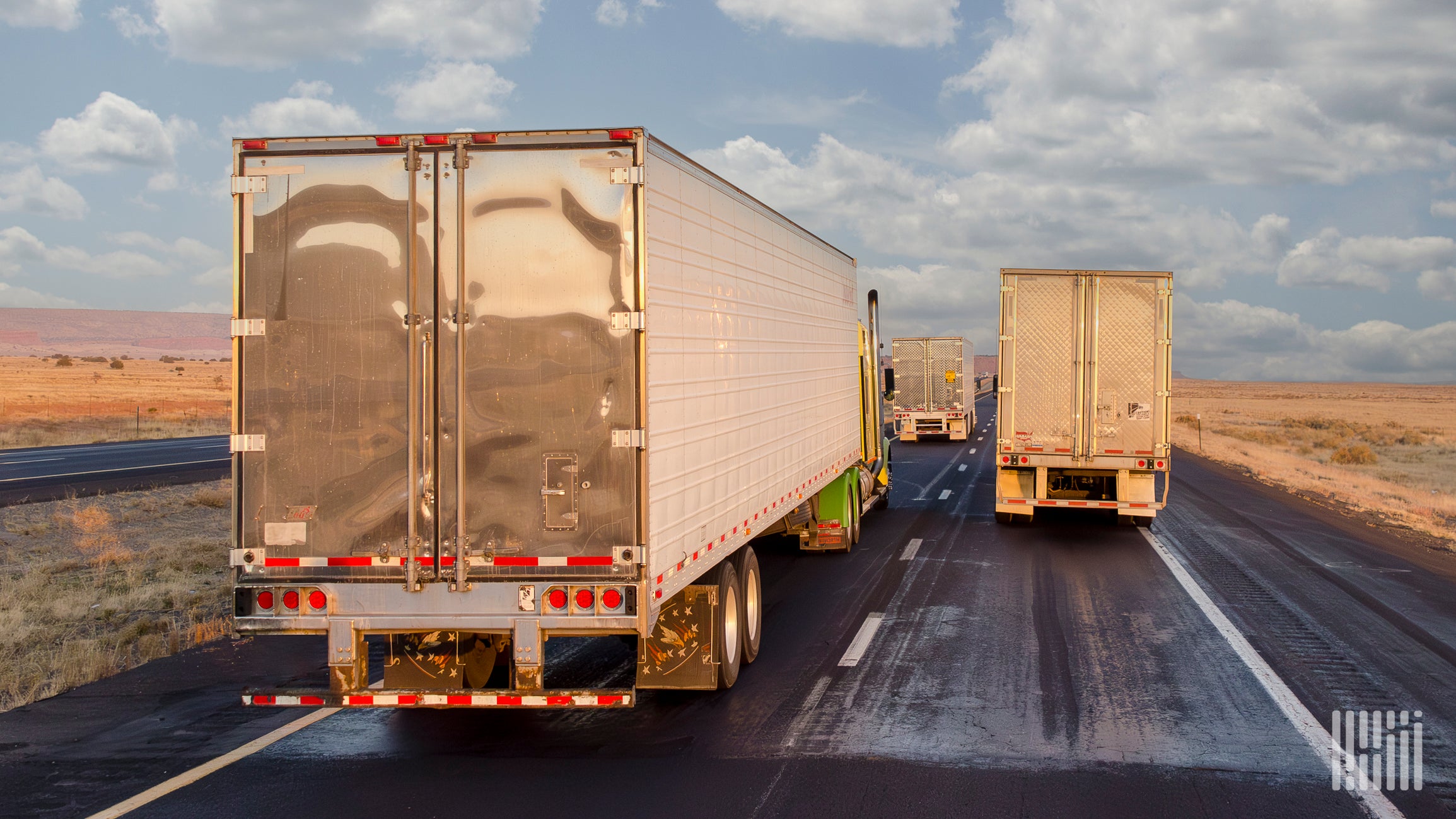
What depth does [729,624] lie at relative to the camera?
780 centimetres

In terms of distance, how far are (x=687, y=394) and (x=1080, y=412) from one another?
1060 cm

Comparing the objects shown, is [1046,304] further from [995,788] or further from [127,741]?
[127,741]

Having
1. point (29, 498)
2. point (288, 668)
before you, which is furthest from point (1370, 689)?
point (29, 498)

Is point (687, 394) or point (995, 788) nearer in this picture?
point (995, 788)

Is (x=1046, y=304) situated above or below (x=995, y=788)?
above

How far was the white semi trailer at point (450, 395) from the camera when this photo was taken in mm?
5812

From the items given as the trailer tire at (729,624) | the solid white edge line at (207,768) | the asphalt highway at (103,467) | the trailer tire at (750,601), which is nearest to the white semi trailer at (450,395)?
the solid white edge line at (207,768)

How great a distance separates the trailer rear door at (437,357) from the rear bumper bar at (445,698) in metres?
0.67

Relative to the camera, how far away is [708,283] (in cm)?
718

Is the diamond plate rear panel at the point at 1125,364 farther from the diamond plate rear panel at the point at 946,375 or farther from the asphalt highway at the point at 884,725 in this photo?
the diamond plate rear panel at the point at 946,375

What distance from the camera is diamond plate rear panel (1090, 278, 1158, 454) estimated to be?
50.6 feet

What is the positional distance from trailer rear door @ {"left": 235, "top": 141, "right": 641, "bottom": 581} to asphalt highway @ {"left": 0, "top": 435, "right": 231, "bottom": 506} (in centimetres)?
1582

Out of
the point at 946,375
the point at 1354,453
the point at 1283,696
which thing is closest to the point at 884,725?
the point at 1283,696

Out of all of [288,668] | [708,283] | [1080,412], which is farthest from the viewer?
[1080,412]
